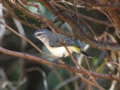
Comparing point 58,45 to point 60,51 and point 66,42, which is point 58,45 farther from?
point 66,42

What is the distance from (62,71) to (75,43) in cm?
119

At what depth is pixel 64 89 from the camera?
3143mm

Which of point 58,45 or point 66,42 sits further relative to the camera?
point 58,45

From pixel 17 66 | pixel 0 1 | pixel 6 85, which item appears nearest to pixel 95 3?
pixel 0 1

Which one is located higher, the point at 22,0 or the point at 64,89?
the point at 22,0

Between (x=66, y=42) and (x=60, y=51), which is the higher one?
(x=66, y=42)

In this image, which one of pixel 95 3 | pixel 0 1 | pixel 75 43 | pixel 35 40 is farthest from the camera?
pixel 35 40

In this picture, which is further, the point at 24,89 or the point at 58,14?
the point at 24,89

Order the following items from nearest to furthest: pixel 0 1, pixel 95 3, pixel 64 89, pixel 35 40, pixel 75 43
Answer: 1. pixel 95 3
2. pixel 0 1
3. pixel 75 43
4. pixel 64 89
5. pixel 35 40

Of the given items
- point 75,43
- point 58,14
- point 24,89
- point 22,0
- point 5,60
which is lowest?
point 24,89

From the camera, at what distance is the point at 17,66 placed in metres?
3.38

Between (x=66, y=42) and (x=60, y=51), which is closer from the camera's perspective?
(x=66, y=42)

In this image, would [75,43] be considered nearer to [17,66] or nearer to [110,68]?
[110,68]

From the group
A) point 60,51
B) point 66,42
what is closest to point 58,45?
point 60,51
